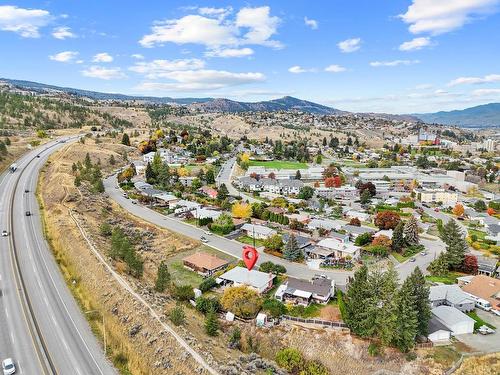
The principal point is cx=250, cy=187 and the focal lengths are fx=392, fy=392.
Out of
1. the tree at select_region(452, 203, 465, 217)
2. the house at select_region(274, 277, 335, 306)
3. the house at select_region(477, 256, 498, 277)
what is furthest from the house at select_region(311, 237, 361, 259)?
the tree at select_region(452, 203, 465, 217)

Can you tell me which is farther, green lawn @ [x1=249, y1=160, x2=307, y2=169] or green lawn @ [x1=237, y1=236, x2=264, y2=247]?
green lawn @ [x1=249, y1=160, x2=307, y2=169]

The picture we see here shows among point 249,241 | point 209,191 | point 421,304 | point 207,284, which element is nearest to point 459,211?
point 249,241

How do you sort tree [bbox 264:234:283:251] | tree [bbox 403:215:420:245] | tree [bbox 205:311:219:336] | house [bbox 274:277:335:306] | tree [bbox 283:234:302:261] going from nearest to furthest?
tree [bbox 205:311:219:336]
house [bbox 274:277:335:306]
tree [bbox 283:234:302:261]
tree [bbox 264:234:283:251]
tree [bbox 403:215:420:245]

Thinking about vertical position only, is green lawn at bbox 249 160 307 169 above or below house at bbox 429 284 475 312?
above

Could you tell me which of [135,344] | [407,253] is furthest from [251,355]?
[407,253]

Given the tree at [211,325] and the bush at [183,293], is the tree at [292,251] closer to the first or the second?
the bush at [183,293]

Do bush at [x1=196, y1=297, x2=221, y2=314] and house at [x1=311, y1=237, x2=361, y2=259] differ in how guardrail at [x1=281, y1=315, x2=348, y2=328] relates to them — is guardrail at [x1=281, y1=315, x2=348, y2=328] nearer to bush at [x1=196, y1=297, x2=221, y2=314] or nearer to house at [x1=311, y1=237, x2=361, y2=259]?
bush at [x1=196, y1=297, x2=221, y2=314]

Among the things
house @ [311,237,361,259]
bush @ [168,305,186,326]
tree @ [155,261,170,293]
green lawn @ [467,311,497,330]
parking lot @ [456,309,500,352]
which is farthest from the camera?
house @ [311,237,361,259]

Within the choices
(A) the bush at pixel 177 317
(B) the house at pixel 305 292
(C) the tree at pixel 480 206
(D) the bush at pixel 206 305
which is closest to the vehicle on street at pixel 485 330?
(B) the house at pixel 305 292
